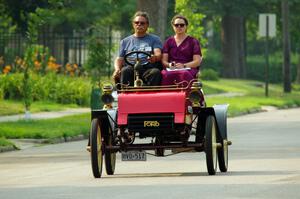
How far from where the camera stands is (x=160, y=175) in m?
17.0

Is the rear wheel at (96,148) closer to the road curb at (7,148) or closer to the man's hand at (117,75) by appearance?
the man's hand at (117,75)

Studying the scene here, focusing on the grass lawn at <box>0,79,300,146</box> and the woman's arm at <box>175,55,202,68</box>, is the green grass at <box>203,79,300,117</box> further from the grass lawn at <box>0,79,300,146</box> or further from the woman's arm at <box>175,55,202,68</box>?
the woman's arm at <box>175,55,202,68</box>

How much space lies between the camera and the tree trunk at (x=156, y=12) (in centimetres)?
3581

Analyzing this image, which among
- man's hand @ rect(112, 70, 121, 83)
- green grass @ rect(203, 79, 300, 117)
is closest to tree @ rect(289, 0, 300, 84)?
green grass @ rect(203, 79, 300, 117)

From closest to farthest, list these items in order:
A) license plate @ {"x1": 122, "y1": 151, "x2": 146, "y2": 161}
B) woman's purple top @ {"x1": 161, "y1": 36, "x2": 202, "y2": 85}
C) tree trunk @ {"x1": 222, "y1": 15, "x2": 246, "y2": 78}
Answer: license plate @ {"x1": 122, "y1": 151, "x2": 146, "y2": 161}, woman's purple top @ {"x1": 161, "y1": 36, "x2": 202, "y2": 85}, tree trunk @ {"x1": 222, "y1": 15, "x2": 246, "y2": 78}

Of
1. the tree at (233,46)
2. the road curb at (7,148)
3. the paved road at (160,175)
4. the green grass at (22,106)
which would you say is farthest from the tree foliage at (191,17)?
the tree at (233,46)

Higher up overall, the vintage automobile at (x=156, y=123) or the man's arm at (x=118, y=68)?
the man's arm at (x=118, y=68)

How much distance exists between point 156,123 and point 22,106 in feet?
61.1

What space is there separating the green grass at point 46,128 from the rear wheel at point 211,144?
8.96m

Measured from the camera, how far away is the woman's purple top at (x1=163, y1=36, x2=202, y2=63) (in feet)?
59.1

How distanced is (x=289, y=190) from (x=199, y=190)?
38.4 inches

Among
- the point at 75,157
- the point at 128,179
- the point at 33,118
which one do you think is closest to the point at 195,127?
the point at 128,179

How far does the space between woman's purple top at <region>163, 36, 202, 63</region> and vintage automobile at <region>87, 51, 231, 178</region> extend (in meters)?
0.87

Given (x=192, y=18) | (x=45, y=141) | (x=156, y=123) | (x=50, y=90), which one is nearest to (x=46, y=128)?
(x=45, y=141)
